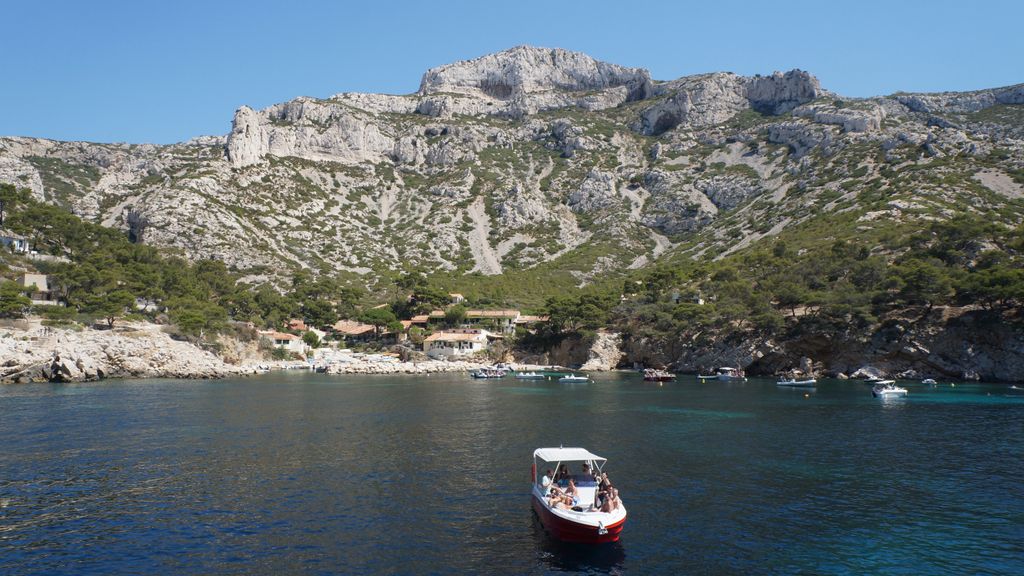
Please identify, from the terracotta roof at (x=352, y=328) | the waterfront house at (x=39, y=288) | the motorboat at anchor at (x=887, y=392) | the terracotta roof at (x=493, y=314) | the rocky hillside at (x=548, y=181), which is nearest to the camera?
the motorboat at anchor at (x=887, y=392)

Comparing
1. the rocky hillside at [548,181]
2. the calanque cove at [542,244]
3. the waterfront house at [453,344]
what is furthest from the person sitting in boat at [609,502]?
the rocky hillside at [548,181]

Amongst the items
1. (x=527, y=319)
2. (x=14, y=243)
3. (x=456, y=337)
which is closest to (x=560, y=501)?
(x=456, y=337)

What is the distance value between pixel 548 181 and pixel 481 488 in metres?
163

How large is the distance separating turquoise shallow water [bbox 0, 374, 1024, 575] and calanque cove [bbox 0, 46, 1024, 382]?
28.4m

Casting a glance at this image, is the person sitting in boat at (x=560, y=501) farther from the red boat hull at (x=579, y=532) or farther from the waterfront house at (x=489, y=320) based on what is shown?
the waterfront house at (x=489, y=320)

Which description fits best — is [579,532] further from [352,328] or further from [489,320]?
[352,328]

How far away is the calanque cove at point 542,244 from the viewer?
73.1m

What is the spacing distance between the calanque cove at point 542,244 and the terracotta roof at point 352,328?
655 mm

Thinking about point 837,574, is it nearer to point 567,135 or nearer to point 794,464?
point 794,464

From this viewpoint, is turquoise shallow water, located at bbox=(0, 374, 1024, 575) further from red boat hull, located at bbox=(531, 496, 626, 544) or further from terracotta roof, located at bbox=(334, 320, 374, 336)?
terracotta roof, located at bbox=(334, 320, 374, 336)

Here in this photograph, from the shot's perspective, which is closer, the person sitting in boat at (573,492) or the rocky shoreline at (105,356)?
the person sitting in boat at (573,492)

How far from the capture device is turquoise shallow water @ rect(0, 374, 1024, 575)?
658 inches

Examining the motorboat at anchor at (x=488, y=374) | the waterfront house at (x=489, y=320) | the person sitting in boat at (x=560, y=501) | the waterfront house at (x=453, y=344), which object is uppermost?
the waterfront house at (x=489, y=320)

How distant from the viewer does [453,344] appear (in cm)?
10419
